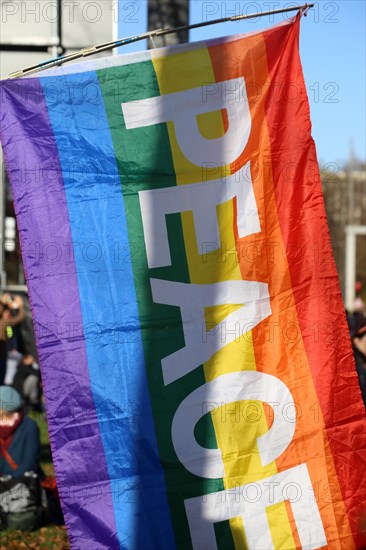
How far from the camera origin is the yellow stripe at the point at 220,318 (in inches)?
195

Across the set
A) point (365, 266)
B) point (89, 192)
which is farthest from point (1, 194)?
point (365, 266)

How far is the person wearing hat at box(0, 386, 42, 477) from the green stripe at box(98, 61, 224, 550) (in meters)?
4.29

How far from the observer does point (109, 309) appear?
496cm

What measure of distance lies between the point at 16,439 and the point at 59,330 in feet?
14.7

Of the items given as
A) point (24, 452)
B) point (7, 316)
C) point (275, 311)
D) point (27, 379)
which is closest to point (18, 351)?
point (27, 379)

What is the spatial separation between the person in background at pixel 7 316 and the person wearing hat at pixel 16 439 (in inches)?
138

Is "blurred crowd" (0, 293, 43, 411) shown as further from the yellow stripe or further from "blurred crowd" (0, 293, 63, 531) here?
the yellow stripe

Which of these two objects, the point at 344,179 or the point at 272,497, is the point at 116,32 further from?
the point at 344,179

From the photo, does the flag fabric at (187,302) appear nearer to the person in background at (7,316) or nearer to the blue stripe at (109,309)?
the blue stripe at (109,309)

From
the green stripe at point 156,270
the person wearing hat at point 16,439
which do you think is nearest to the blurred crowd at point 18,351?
the person wearing hat at point 16,439

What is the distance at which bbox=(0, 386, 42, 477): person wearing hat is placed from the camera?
8953 mm

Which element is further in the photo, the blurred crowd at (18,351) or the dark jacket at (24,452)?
the blurred crowd at (18,351)

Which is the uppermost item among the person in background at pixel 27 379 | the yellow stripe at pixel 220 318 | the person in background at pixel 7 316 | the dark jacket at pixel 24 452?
the yellow stripe at pixel 220 318

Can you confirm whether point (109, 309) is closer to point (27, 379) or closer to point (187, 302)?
point (187, 302)
